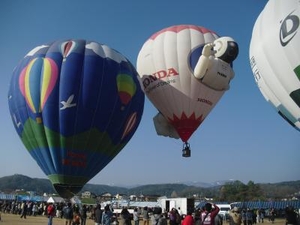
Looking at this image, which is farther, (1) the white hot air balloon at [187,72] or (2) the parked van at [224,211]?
(2) the parked van at [224,211]

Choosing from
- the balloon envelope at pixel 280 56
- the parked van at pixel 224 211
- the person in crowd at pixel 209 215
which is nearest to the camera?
the person in crowd at pixel 209 215

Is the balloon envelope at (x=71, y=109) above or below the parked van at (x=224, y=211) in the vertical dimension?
above

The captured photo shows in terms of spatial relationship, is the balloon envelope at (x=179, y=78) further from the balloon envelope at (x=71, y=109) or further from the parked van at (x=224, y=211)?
the parked van at (x=224, y=211)

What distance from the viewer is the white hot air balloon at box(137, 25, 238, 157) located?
20.4m

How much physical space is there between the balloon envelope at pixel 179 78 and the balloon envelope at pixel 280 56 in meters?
5.31

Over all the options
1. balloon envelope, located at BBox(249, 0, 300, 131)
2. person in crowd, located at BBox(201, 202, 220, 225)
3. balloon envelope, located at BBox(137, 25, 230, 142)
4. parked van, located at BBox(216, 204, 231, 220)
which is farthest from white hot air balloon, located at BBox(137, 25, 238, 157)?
parked van, located at BBox(216, 204, 231, 220)

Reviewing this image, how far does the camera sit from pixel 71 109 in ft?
53.1

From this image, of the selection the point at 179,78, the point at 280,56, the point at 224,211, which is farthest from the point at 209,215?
the point at 224,211

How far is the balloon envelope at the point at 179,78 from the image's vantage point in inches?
804

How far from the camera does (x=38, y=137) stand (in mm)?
16484

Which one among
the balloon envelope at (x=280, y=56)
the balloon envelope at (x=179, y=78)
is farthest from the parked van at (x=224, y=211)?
the balloon envelope at (x=280, y=56)

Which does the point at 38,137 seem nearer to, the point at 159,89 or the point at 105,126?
the point at 105,126

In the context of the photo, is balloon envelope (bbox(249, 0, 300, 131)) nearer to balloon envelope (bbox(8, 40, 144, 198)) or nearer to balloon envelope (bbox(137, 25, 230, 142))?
balloon envelope (bbox(137, 25, 230, 142))

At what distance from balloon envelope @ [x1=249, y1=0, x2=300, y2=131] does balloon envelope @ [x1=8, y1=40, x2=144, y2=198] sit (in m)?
5.56
